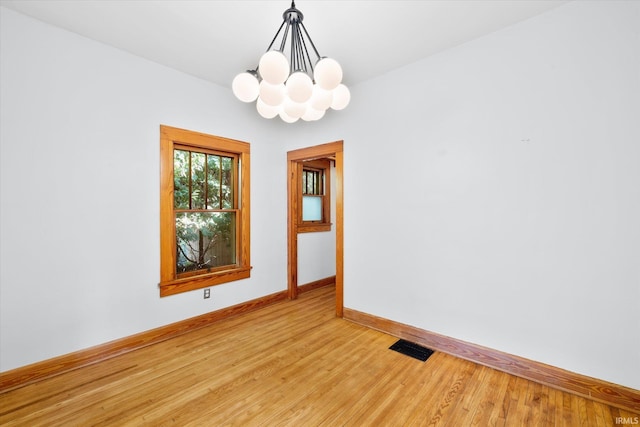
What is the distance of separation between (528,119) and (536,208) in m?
0.72

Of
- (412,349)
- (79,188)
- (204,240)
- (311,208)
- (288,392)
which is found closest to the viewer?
(288,392)

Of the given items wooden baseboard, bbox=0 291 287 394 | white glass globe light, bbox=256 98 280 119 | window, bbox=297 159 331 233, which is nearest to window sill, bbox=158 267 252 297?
wooden baseboard, bbox=0 291 287 394

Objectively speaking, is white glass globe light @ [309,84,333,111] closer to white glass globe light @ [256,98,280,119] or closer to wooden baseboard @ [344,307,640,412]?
white glass globe light @ [256,98,280,119]

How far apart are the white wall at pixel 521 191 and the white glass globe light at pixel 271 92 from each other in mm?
1717

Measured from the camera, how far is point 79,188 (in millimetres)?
2430

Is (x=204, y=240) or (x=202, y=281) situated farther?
(x=204, y=240)

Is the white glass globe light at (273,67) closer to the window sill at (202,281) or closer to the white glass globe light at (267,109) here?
the white glass globe light at (267,109)

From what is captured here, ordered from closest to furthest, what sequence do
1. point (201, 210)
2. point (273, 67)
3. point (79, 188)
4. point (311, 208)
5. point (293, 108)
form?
point (273, 67) → point (293, 108) → point (79, 188) → point (201, 210) → point (311, 208)

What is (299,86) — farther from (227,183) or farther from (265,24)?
(227,183)

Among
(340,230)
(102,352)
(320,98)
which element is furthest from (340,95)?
(102,352)

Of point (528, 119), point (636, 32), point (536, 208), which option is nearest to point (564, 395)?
point (536, 208)

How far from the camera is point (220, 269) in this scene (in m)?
3.50

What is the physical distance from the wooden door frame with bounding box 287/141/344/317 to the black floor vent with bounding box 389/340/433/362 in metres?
0.86

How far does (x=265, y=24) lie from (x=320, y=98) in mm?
1145
